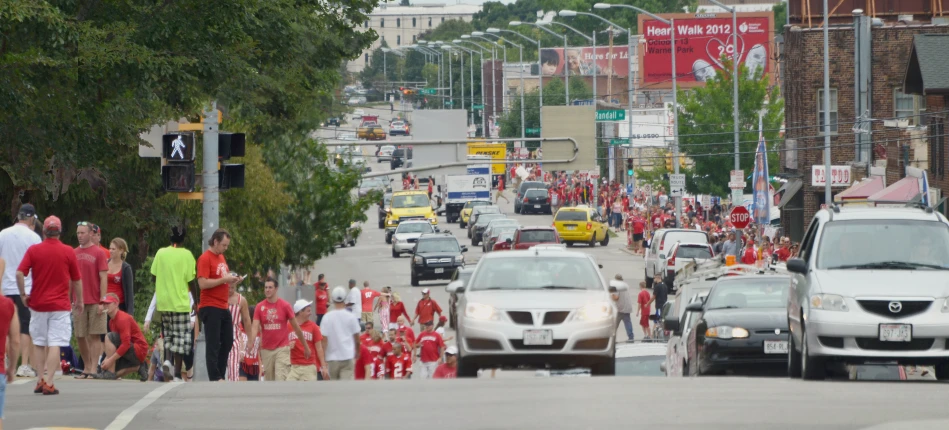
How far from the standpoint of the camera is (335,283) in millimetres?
46938

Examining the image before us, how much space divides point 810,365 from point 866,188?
32.1m

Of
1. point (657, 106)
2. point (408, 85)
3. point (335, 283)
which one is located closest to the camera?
point (335, 283)

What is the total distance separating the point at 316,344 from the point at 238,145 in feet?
10.2

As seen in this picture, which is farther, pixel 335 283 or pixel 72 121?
pixel 335 283

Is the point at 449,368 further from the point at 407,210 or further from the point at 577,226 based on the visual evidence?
the point at 407,210

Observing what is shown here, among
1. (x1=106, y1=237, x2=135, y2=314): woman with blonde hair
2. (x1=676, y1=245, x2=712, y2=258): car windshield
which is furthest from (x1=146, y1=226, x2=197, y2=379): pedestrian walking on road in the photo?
(x1=676, y1=245, x2=712, y2=258): car windshield

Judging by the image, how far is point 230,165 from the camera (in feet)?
66.2

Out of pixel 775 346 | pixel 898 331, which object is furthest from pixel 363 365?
pixel 898 331

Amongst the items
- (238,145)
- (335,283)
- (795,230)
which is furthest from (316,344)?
(795,230)

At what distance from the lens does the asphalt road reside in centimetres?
1117

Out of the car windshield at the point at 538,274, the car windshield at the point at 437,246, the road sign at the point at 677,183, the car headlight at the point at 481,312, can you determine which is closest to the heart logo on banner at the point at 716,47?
the road sign at the point at 677,183

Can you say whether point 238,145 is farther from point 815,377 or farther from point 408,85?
point 408,85

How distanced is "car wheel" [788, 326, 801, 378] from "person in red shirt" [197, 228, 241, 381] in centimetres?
568

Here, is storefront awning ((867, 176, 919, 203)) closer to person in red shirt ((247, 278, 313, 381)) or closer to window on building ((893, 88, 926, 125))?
window on building ((893, 88, 926, 125))
